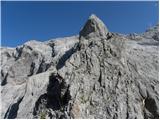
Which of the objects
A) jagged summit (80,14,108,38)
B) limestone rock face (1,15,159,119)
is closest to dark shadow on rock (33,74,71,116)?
limestone rock face (1,15,159,119)

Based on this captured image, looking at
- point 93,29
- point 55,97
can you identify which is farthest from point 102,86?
point 93,29

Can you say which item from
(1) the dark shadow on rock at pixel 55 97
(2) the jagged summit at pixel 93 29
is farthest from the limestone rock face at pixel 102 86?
(2) the jagged summit at pixel 93 29

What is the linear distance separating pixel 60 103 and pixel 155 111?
353 inches

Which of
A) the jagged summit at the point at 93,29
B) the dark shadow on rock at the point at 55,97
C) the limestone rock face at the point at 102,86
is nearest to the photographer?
the limestone rock face at the point at 102,86

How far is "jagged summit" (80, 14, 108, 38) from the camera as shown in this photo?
142ft

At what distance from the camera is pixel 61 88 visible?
3012 centimetres

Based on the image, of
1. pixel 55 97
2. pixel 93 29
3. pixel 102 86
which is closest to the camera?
pixel 102 86

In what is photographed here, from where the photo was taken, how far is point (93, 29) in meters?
45.2

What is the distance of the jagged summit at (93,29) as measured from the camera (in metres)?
43.2

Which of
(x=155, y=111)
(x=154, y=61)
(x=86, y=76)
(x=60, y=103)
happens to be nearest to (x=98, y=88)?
(x=86, y=76)

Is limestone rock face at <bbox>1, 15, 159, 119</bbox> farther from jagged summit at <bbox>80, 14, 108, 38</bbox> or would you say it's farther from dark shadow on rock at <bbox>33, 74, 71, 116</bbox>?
jagged summit at <bbox>80, 14, 108, 38</bbox>

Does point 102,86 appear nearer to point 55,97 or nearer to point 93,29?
point 55,97

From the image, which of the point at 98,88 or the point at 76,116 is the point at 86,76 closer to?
the point at 98,88

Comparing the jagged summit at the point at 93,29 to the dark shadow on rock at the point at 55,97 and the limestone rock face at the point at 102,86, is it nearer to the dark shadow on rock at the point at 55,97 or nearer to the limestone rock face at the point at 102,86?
the limestone rock face at the point at 102,86
